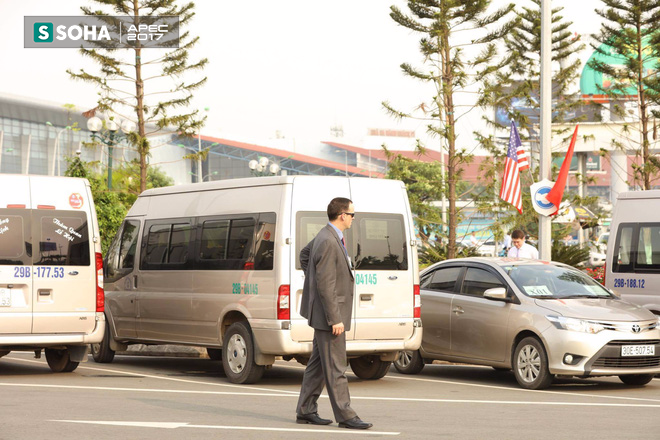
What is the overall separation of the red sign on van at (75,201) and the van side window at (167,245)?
136 cm

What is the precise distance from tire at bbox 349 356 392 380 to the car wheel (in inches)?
63.2

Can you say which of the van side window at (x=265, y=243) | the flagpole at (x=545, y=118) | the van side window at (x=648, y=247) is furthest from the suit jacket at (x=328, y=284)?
the flagpole at (x=545, y=118)

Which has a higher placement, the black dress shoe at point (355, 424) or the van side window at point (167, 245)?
the van side window at point (167, 245)

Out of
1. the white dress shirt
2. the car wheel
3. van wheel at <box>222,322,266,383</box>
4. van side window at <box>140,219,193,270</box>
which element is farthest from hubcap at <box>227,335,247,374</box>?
the white dress shirt

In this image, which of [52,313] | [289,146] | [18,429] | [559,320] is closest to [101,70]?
[52,313]

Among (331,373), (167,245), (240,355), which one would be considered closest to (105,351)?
(167,245)

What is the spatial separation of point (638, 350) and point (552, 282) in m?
1.46

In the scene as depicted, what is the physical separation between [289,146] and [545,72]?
483 feet

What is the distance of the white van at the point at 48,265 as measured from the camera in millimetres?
12797

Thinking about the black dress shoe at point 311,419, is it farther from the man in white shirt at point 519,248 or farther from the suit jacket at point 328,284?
the man in white shirt at point 519,248

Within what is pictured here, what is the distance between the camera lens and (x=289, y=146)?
16412 cm

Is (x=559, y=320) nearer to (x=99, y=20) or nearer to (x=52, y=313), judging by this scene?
(x=52, y=313)

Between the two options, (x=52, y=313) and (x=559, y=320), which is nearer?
(x=559, y=320)

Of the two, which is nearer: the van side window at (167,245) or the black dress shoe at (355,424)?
the black dress shoe at (355,424)
